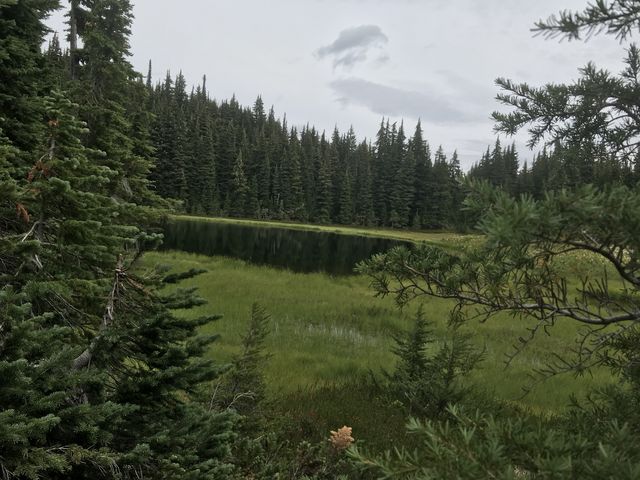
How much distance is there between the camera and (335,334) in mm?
13328

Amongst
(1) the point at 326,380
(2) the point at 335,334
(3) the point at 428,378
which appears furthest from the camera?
(2) the point at 335,334

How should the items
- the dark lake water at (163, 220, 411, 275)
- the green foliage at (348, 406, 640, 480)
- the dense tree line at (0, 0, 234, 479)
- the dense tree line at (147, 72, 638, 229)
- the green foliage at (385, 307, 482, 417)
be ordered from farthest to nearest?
the dense tree line at (147, 72, 638, 229), the dark lake water at (163, 220, 411, 275), the green foliage at (385, 307, 482, 417), the dense tree line at (0, 0, 234, 479), the green foliage at (348, 406, 640, 480)

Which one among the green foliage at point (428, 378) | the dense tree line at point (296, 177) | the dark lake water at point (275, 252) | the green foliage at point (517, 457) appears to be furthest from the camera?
the dense tree line at point (296, 177)

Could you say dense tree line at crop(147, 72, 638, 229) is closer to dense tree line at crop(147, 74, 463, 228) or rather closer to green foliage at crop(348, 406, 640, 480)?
dense tree line at crop(147, 74, 463, 228)

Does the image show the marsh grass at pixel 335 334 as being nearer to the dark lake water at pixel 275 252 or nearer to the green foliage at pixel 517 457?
the green foliage at pixel 517 457

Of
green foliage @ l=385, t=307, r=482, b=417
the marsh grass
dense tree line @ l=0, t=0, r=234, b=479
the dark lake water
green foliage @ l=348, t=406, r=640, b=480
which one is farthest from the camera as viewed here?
the dark lake water

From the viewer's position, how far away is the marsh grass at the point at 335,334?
931cm

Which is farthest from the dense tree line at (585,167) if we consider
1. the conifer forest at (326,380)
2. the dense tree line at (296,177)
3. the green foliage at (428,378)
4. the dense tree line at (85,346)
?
the dense tree line at (296,177)

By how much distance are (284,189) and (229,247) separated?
189ft

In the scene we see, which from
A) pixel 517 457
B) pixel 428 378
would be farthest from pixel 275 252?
pixel 517 457

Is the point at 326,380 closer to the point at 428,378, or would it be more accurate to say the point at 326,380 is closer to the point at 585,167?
the point at 428,378

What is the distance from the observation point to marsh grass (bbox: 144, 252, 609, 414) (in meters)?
9.31

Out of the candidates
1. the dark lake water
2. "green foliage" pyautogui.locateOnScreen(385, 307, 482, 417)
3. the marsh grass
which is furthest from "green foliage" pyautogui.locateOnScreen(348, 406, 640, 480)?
the dark lake water

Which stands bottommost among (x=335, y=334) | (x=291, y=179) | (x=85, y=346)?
(x=335, y=334)
